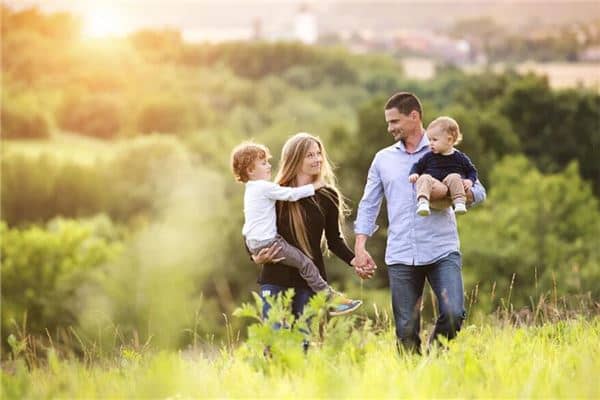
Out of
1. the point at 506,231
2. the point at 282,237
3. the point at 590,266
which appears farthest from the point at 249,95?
the point at 282,237

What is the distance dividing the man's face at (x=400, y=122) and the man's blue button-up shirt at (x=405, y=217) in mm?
92

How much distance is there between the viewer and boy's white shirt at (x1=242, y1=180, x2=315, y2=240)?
7.04 meters

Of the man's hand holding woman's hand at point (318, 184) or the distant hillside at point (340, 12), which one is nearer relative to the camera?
the man's hand holding woman's hand at point (318, 184)

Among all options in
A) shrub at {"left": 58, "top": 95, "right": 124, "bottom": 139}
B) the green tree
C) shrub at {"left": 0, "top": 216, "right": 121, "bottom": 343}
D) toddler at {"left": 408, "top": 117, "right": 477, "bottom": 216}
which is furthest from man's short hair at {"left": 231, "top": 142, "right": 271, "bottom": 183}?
A: shrub at {"left": 58, "top": 95, "right": 124, "bottom": 139}

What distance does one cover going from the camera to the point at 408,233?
7328 mm

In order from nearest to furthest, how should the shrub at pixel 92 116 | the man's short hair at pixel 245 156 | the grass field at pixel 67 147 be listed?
the man's short hair at pixel 245 156, the grass field at pixel 67 147, the shrub at pixel 92 116

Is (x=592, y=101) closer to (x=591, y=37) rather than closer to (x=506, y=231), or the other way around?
(x=506, y=231)

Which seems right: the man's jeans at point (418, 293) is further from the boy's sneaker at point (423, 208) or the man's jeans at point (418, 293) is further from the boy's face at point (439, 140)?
the boy's face at point (439, 140)

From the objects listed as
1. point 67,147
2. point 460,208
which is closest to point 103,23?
point 67,147

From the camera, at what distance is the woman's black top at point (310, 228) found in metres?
7.15

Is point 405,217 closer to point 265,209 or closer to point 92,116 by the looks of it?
point 265,209

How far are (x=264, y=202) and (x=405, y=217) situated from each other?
3.46ft

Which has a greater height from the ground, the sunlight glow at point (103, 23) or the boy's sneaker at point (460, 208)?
the sunlight glow at point (103, 23)

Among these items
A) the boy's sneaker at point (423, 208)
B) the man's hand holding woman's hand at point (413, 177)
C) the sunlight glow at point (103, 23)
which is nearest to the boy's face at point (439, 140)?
the man's hand holding woman's hand at point (413, 177)
